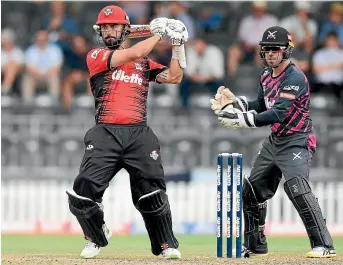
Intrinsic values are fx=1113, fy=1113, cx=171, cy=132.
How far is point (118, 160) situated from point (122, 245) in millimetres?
3258

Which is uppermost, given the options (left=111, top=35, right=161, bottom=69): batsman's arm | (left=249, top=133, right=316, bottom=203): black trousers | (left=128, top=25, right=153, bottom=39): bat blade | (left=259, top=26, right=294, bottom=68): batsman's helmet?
(left=128, top=25, right=153, bottom=39): bat blade

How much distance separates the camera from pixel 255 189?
31.8 feet

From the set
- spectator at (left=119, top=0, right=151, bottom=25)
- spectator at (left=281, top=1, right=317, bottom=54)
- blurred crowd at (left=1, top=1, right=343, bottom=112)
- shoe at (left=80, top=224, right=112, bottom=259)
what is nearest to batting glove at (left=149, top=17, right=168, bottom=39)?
shoe at (left=80, top=224, right=112, bottom=259)

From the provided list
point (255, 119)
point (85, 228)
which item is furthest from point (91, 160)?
point (255, 119)

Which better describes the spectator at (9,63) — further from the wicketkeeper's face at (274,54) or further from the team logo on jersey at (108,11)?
the wicketkeeper's face at (274,54)

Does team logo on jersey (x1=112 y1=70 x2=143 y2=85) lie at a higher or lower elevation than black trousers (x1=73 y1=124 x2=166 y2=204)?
higher

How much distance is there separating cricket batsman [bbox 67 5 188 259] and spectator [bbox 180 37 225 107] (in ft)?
22.8

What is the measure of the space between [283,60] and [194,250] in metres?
2.52

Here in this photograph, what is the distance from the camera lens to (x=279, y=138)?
962cm

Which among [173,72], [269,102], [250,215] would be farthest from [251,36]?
[173,72]

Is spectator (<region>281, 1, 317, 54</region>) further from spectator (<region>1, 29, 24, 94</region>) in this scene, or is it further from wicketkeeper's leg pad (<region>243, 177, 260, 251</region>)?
wicketkeeper's leg pad (<region>243, 177, 260, 251</region>)

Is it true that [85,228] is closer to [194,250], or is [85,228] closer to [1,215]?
[194,250]

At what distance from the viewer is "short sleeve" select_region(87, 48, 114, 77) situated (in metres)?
9.16

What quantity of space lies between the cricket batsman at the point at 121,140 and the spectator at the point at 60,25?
289 inches
